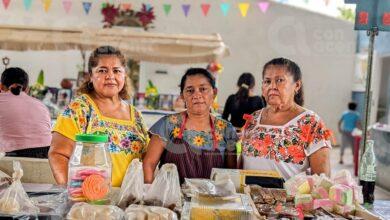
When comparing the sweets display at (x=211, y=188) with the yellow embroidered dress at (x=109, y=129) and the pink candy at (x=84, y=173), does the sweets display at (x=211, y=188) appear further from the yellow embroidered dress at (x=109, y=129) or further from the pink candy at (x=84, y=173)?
the yellow embroidered dress at (x=109, y=129)

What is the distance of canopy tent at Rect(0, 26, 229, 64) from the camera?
5.91 m

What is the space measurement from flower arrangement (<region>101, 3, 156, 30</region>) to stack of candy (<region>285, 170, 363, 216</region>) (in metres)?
10.2

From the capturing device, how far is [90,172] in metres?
1.45

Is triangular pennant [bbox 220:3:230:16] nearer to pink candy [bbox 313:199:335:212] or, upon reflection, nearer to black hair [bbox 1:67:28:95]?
black hair [bbox 1:67:28:95]

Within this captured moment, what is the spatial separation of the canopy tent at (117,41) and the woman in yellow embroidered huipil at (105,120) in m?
3.69

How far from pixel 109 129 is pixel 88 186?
2.24ft

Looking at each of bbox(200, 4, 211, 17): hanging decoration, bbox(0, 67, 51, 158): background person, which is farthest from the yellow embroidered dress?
bbox(200, 4, 211, 17): hanging decoration

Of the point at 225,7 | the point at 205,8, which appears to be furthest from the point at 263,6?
the point at 225,7

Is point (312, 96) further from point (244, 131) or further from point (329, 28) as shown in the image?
point (244, 131)

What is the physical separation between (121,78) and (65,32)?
4.22m

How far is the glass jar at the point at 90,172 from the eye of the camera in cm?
143

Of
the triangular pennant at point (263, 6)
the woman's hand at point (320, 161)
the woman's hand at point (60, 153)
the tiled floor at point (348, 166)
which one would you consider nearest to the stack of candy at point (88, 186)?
the woman's hand at point (60, 153)

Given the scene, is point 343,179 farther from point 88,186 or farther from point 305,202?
point 88,186

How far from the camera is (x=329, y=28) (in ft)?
38.9
